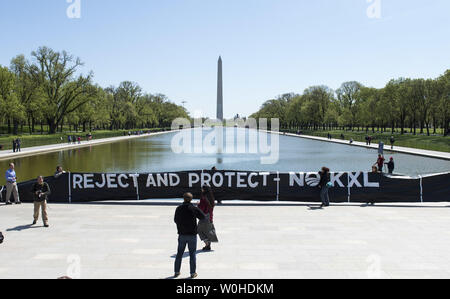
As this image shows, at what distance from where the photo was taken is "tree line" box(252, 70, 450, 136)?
6550cm

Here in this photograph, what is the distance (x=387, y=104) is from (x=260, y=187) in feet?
234

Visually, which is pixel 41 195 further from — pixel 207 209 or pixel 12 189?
pixel 207 209

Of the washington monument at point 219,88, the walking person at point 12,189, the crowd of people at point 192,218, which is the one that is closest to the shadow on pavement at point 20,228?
the crowd of people at point 192,218

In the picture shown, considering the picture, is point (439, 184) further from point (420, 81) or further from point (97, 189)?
point (420, 81)

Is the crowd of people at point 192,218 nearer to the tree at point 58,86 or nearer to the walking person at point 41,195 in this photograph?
the walking person at point 41,195

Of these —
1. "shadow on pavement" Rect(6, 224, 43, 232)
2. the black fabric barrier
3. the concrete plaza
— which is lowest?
the concrete plaza

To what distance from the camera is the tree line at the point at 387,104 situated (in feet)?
215

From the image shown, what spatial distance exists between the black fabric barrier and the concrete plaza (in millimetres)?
886

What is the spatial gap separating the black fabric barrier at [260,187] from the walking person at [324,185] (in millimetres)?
514

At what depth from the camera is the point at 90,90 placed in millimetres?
75625

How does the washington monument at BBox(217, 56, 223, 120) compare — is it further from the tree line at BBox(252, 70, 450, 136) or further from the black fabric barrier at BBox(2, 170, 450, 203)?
the black fabric barrier at BBox(2, 170, 450, 203)

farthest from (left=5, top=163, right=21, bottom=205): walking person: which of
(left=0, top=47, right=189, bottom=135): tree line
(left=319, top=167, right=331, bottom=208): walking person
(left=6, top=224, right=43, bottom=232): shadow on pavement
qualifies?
(left=0, top=47, right=189, bottom=135): tree line

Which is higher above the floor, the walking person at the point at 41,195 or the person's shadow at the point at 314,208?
the walking person at the point at 41,195
